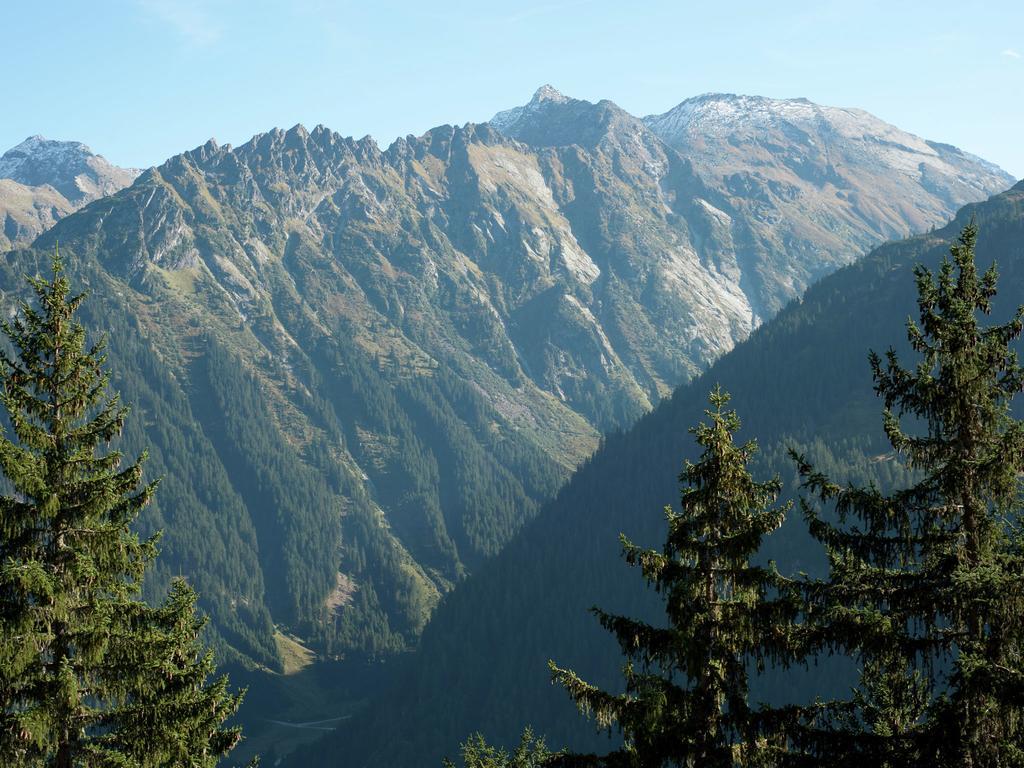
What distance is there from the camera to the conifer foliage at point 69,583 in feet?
71.5

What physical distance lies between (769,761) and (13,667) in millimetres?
16825

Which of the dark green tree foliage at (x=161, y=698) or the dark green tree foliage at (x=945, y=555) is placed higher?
the dark green tree foliage at (x=945, y=555)

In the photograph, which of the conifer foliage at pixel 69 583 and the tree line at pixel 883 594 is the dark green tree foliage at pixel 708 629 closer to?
the tree line at pixel 883 594

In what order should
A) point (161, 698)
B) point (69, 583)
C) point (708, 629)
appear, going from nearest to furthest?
1. point (708, 629)
2. point (69, 583)
3. point (161, 698)

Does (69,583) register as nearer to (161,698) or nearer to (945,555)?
(161,698)

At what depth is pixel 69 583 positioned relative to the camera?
22422 millimetres

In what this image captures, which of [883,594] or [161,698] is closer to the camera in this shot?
[883,594]

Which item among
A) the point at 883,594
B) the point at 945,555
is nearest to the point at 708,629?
the point at 883,594

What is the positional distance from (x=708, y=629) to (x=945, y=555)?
499cm

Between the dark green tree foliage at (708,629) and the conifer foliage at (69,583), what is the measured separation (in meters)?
10.8

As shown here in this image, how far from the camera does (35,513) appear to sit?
2250 centimetres

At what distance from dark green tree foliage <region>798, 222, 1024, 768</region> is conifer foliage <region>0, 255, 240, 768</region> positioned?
15.9 metres

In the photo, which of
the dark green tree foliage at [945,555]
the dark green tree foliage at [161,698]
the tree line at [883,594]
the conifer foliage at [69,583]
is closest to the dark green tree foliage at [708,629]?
the tree line at [883,594]

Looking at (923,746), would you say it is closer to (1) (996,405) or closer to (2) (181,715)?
(1) (996,405)
